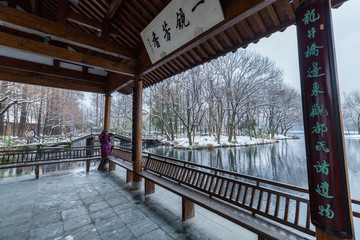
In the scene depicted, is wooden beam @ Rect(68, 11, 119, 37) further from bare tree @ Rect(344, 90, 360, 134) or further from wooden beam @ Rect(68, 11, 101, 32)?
bare tree @ Rect(344, 90, 360, 134)

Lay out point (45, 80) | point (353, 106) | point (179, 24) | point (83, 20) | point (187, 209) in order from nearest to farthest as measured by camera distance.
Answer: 1. point (179, 24)
2. point (187, 209)
3. point (83, 20)
4. point (45, 80)
5. point (353, 106)

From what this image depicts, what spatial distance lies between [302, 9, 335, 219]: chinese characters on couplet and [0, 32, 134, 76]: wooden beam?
3928mm

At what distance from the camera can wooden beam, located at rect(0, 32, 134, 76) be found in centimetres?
283

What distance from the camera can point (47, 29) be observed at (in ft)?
9.11

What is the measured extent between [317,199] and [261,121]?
32.8m

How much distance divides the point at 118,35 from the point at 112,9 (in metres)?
0.66

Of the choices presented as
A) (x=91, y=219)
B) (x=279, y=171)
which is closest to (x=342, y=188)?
(x=91, y=219)

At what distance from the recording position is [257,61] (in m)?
16.1

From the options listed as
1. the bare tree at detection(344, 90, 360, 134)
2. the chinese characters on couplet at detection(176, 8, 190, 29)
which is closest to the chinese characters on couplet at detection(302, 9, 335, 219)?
the chinese characters on couplet at detection(176, 8, 190, 29)

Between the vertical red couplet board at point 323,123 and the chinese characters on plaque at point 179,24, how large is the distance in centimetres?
109

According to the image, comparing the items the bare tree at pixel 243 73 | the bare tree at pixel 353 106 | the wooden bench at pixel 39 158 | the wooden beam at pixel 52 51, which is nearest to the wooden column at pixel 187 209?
the wooden beam at pixel 52 51

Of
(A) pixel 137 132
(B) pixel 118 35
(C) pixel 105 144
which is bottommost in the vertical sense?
(C) pixel 105 144

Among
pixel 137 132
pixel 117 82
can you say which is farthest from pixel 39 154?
pixel 137 132

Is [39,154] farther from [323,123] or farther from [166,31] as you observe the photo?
[323,123]
